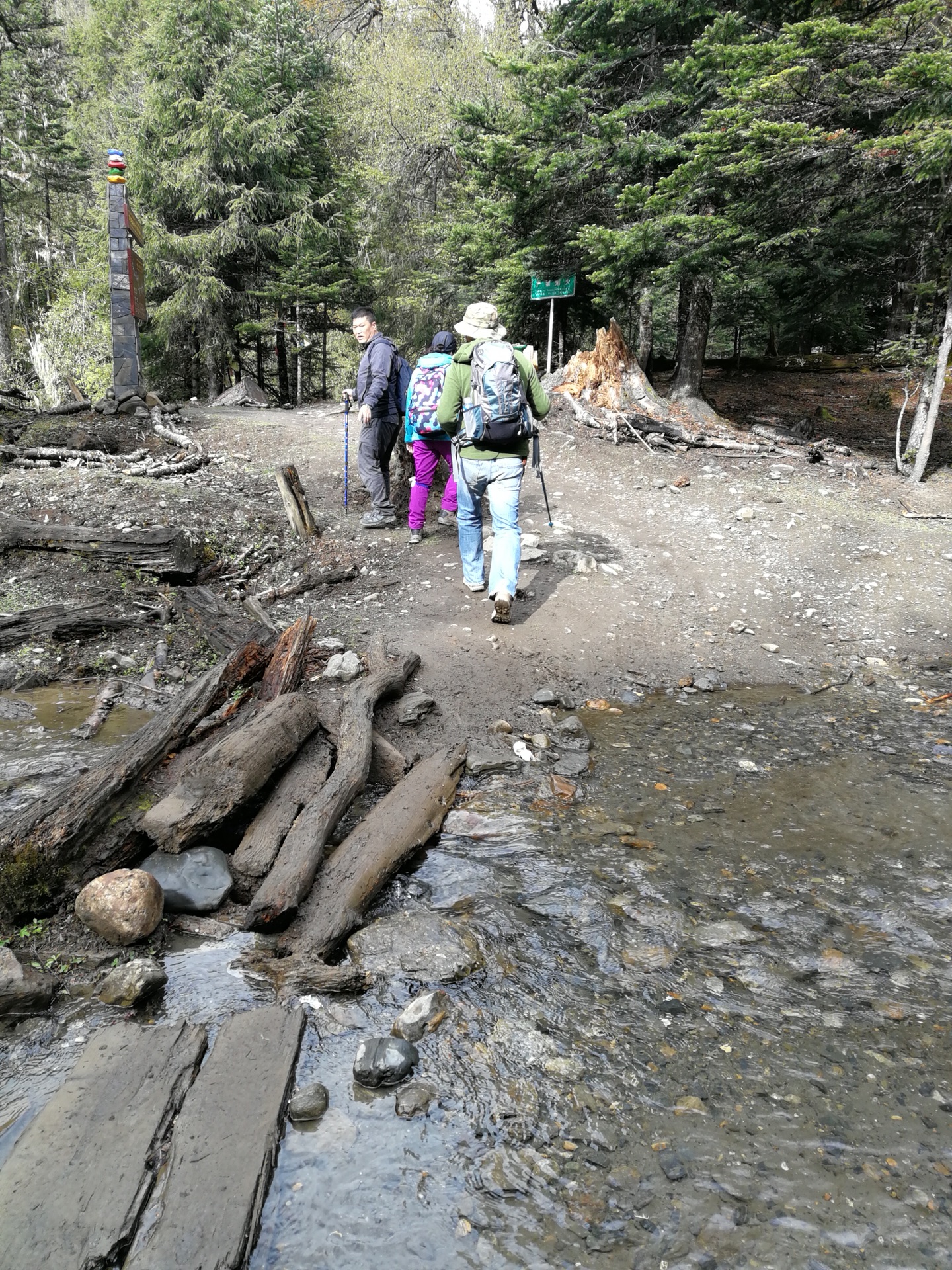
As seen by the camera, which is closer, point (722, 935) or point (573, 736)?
point (722, 935)

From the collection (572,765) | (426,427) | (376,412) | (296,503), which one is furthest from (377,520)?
(572,765)

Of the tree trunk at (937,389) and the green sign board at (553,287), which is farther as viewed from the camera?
the green sign board at (553,287)

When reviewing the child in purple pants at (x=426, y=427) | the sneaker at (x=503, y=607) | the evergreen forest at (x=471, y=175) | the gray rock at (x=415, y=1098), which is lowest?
the gray rock at (x=415, y=1098)

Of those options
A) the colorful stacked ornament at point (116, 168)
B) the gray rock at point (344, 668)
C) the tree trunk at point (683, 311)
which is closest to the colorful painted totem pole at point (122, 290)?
the colorful stacked ornament at point (116, 168)

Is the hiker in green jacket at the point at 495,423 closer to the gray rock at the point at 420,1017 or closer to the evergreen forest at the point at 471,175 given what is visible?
the gray rock at the point at 420,1017

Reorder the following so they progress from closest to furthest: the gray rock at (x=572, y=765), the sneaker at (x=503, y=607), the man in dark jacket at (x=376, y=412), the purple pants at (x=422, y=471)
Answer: the gray rock at (x=572, y=765) < the sneaker at (x=503, y=607) < the purple pants at (x=422, y=471) < the man in dark jacket at (x=376, y=412)

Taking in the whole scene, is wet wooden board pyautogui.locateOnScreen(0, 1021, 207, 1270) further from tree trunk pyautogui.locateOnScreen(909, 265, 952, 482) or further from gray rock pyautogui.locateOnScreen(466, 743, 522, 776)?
tree trunk pyautogui.locateOnScreen(909, 265, 952, 482)

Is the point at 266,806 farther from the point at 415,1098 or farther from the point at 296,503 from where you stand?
the point at 296,503

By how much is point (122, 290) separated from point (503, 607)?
13.3 metres

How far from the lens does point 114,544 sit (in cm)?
747

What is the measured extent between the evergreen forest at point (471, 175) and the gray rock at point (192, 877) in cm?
970

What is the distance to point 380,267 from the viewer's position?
22.9 meters

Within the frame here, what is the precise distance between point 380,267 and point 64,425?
13.7m

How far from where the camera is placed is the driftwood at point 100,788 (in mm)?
3340
